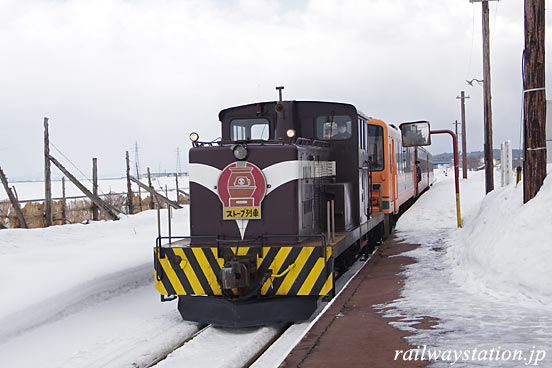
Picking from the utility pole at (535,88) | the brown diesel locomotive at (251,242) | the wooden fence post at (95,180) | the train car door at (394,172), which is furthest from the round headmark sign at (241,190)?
the wooden fence post at (95,180)

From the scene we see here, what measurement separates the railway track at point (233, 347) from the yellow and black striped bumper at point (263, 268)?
1.67 ft

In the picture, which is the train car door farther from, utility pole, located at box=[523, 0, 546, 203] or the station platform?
the station platform

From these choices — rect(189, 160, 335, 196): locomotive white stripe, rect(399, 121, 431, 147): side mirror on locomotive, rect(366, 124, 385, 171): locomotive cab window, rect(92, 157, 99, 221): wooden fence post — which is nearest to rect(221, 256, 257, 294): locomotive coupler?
rect(189, 160, 335, 196): locomotive white stripe

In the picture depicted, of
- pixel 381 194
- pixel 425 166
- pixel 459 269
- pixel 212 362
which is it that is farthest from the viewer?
pixel 425 166

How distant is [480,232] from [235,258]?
4193 millimetres

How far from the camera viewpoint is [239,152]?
7066 millimetres

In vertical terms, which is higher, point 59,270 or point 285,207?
point 285,207

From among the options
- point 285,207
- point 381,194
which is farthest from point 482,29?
point 285,207

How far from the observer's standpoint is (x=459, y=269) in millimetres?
8031

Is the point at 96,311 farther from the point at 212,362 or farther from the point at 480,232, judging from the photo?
the point at 480,232

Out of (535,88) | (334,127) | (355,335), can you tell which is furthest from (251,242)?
(535,88)

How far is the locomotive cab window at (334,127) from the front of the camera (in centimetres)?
891

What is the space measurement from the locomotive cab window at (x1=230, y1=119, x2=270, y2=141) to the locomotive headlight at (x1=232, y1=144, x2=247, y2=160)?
1.59m

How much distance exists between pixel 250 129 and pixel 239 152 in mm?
1751
